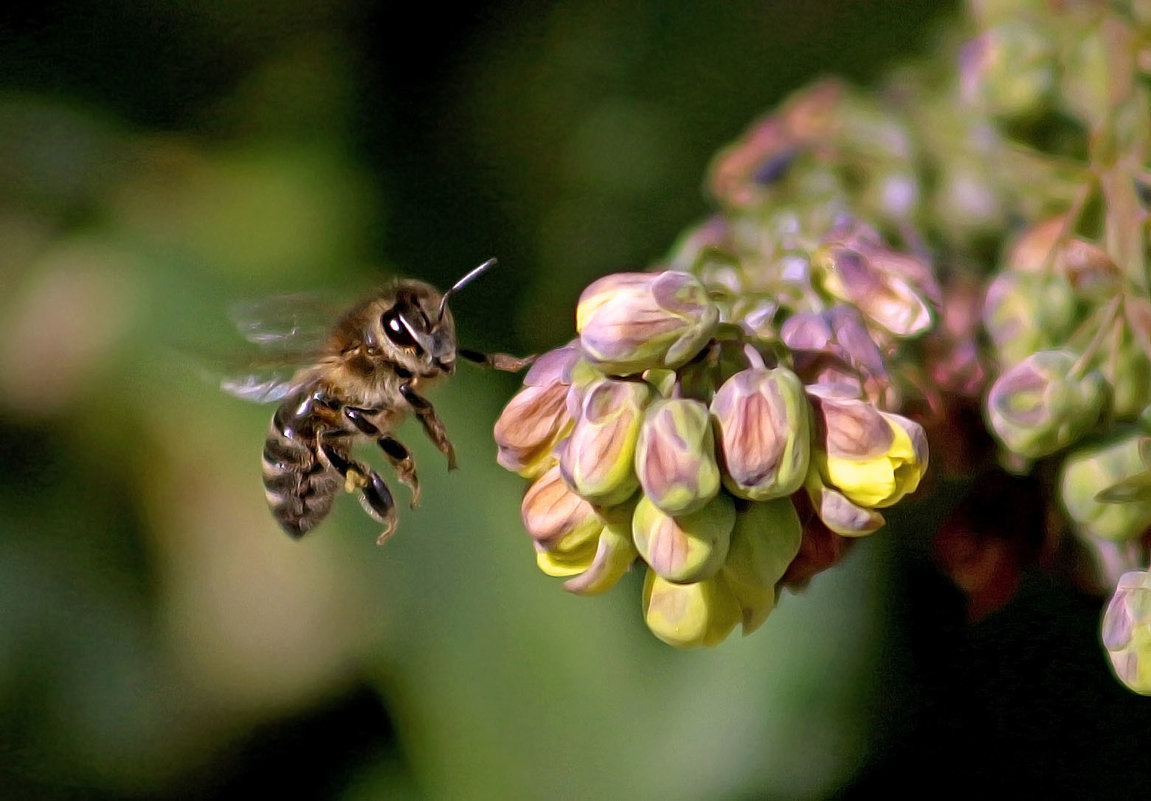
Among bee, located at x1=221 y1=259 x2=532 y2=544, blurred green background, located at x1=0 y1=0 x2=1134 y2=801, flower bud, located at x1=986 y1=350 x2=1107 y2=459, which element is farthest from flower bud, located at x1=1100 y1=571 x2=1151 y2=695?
blurred green background, located at x1=0 y1=0 x2=1134 y2=801

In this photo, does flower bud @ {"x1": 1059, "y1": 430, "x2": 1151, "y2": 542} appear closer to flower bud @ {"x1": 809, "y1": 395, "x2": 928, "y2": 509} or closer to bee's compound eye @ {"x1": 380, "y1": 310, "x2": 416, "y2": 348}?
flower bud @ {"x1": 809, "y1": 395, "x2": 928, "y2": 509}

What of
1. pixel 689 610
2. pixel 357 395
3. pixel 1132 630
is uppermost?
pixel 357 395

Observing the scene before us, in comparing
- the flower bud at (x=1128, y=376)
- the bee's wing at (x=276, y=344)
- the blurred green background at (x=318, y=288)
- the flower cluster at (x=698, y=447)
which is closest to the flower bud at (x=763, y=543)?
the flower cluster at (x=698, y=447)

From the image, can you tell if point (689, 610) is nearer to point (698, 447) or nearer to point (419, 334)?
point (698, 447)

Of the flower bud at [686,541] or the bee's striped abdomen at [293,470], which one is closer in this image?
the flower bud at [686,541]

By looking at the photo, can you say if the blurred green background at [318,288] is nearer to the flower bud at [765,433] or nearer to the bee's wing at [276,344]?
the bee's wing at [276,344]

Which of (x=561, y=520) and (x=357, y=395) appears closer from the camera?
(x=561, y=520)

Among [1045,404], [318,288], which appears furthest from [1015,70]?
[318,288]
